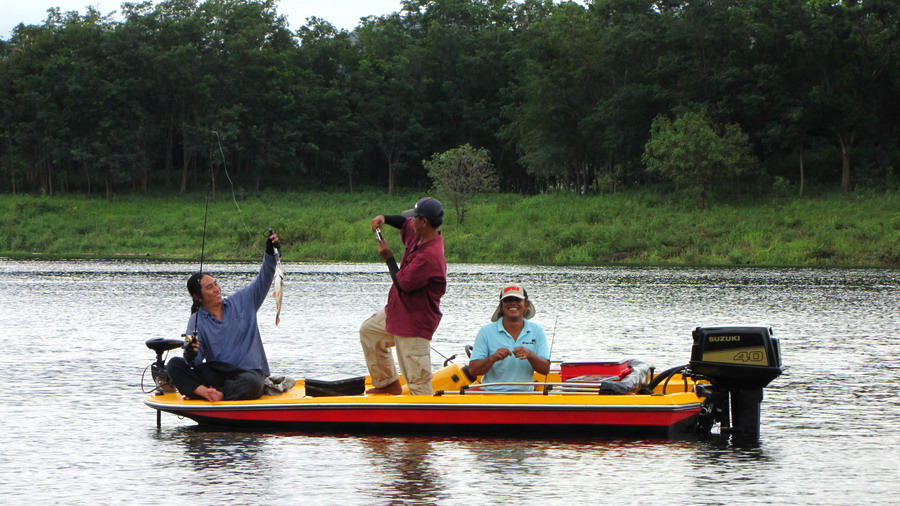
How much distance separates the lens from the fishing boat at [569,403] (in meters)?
10.4

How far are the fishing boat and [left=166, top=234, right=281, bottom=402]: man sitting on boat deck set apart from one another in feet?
0.68

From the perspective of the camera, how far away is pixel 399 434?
1106 centimetres

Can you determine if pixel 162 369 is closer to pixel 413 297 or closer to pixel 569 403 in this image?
pixel 413 297

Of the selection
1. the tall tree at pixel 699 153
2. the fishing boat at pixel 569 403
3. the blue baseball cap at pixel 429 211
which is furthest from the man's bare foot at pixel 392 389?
the tall tree at pixel 699 153

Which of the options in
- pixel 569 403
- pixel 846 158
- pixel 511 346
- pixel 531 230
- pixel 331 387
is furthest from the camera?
pixel 846 158

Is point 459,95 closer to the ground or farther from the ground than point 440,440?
farther from the ground

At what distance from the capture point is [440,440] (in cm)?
1088

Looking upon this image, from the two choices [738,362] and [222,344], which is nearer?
[738,362]

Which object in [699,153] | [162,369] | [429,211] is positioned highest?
[699,153]

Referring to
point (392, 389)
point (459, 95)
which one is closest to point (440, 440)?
point (392, 389)

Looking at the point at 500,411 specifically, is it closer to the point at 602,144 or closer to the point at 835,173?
the point at 835,173

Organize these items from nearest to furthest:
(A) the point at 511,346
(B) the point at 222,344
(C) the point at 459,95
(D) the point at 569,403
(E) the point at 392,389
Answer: (D) the point at 569,403
(A) the point at 511,346
(B) the point at 222,344
(E) the point at 392,389
(C) the point at 459,95

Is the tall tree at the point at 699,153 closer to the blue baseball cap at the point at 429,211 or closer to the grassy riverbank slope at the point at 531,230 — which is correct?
the grassy riverbank slope at the point at 531,230

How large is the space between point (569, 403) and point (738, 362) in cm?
147
